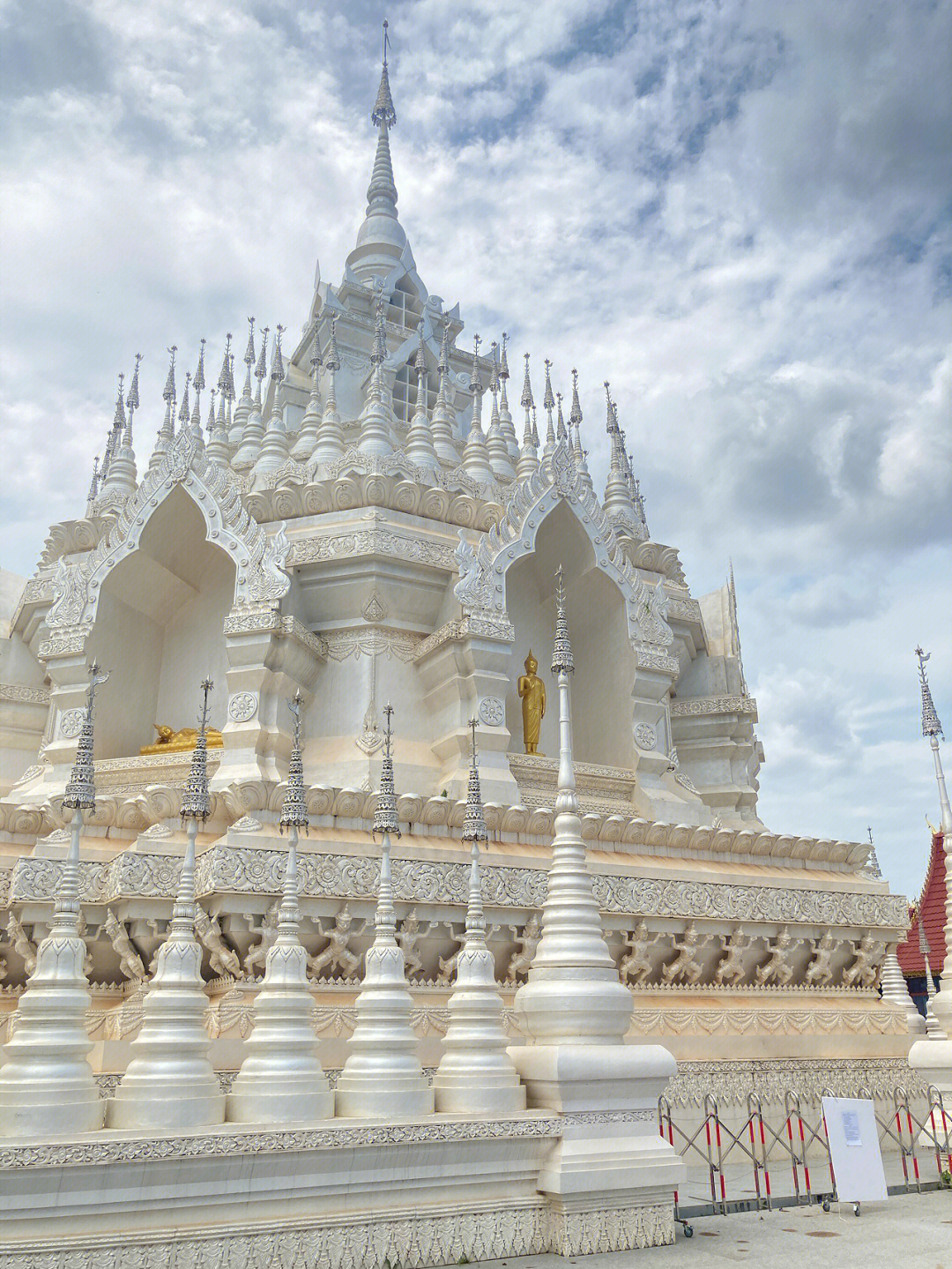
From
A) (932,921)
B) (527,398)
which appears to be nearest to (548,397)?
(527,398)

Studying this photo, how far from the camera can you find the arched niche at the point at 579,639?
16.5m

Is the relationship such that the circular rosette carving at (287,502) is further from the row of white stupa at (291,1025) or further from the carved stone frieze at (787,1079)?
the carved stone frieze at (787,1079)

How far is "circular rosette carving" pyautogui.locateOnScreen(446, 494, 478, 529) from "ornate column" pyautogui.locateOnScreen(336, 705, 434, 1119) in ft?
33.4

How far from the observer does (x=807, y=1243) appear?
7.10m

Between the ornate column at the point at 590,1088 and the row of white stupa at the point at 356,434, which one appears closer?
the ornate column at the point at 590,1088

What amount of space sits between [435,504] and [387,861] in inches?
384

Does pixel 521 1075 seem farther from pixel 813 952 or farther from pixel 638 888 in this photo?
pixel 813 952

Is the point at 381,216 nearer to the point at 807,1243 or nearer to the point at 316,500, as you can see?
the point at 316,500

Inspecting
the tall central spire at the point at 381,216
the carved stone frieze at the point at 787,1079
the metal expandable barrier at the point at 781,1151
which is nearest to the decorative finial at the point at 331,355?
the tall central spire at the point at 381,216

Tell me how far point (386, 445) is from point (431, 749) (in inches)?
225

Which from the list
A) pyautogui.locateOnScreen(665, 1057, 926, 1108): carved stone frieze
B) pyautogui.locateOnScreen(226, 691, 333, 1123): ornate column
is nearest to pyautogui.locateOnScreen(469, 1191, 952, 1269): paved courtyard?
pyautogui.locateOnScreen(226, 691, 333, 1123): ornate column

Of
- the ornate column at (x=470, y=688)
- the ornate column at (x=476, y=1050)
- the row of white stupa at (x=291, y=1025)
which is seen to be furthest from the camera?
the ornate column at (x=470, y=688)

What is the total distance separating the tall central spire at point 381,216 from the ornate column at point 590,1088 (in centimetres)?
2121

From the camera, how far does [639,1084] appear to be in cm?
733
